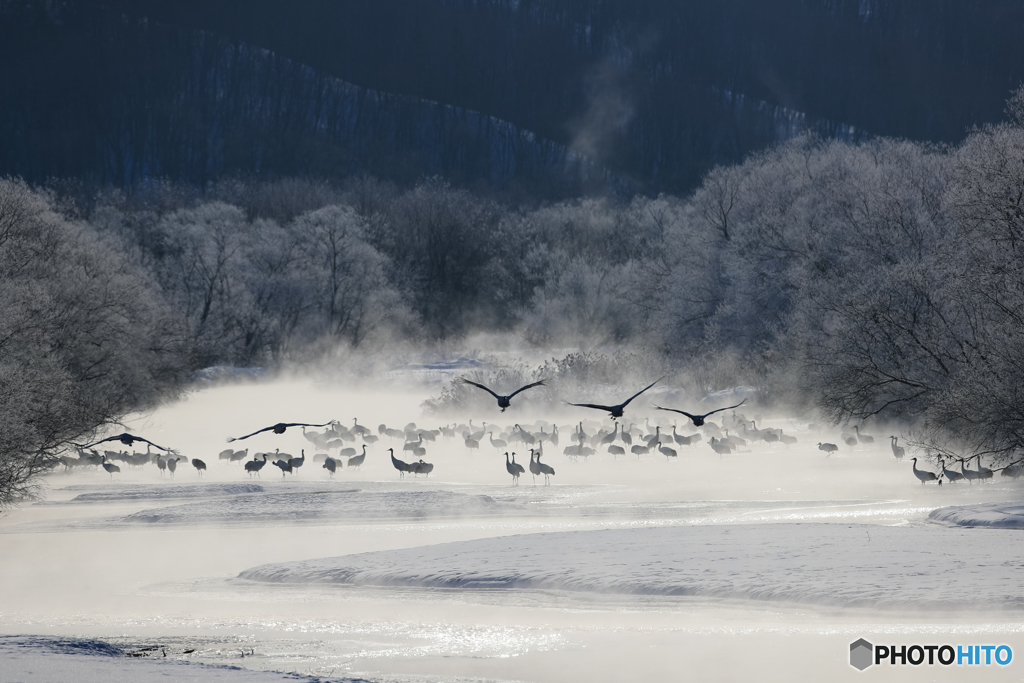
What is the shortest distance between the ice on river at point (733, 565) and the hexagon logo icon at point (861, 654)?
120 centimetres

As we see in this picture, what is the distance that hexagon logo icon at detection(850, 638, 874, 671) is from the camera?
8547mm

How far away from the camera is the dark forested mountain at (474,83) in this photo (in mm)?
97062

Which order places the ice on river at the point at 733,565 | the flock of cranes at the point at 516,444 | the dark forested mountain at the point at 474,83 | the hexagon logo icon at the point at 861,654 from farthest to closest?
the dark forested mountain at the point at 474,83, the flock of cranes at the point at 516,444, the ice on river at the point at 733,565, the hexagon logo icon at the point at 861,654

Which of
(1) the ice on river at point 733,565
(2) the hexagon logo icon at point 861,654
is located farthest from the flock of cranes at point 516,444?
(2) the hexagon logo icon at point 861,654

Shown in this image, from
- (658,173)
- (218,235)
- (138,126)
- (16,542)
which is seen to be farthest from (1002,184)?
(138,126)

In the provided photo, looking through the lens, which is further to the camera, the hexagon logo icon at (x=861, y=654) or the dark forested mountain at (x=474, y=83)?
the dark forested mountain at (x=474, y=83)

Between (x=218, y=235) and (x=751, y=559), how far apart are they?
153 ft

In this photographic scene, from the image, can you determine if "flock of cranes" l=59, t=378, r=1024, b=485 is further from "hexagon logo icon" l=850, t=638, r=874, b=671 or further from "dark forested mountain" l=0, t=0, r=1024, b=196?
"dark forested mountain" l=0, t=0, r=1024, b=196

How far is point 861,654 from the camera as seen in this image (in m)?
8.73

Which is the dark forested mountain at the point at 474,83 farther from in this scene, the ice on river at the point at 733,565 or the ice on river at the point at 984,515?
the ice on river at the point at 733,565

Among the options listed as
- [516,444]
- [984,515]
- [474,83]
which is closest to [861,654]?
[984,515]

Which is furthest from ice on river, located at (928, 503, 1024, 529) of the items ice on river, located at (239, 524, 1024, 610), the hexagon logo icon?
the hexagon logo icon

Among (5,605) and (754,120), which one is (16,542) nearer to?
(5,605)

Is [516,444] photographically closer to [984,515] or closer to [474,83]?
[984,515]
